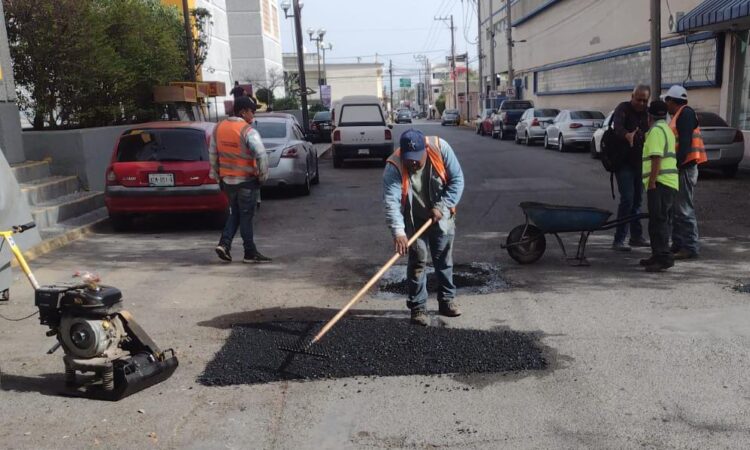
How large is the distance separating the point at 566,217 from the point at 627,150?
5.00ft

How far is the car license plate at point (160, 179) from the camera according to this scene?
9.56 meters

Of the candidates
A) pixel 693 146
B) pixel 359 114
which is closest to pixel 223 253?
pixel 693 146

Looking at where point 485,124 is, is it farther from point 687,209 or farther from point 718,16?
point 687,209

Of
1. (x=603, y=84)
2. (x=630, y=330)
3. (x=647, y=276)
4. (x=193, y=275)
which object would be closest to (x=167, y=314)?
(x=193, y=275)

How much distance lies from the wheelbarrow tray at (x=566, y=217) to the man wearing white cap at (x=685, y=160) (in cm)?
106

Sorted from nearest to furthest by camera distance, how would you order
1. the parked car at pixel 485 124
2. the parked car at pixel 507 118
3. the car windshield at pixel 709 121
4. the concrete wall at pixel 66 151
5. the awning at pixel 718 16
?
the concrete wall at pixel 66 151, the car windshield at pixel 709 121, the awning at pixel 718 16, the parked car at pixel 507 118, the parked car at pixel 485 124

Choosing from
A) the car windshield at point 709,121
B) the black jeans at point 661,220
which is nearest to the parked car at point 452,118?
the car windshield at point 709,121

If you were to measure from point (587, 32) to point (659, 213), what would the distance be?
1147 inches

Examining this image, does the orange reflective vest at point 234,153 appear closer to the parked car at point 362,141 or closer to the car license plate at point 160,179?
the car license plate at point 160,179

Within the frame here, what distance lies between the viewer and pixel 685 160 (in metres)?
7.48

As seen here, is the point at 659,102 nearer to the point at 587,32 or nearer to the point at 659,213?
the point at 659,213

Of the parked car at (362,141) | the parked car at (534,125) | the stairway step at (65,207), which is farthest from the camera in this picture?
the parked car at (534,125)

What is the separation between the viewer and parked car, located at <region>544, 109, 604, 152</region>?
880 inches

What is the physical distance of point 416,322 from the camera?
5562mm
